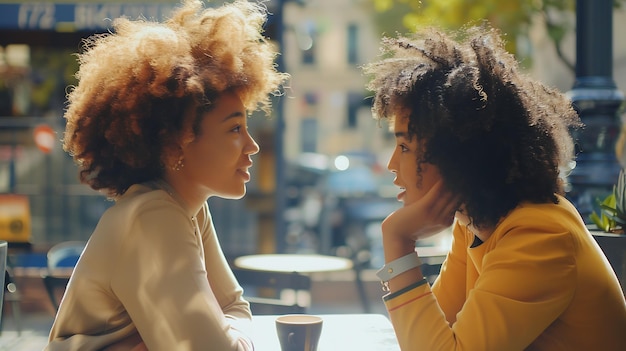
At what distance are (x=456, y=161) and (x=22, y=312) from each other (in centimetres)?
616

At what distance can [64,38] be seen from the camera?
7.30m

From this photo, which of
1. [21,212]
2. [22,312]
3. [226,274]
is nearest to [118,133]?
[226,274]

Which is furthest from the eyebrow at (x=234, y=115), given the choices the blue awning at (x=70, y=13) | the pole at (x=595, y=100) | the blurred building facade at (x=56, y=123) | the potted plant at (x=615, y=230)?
the blue awning at (x=70, y=13)

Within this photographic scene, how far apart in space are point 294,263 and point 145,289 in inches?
123

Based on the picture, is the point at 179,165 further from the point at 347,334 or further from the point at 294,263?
the point at 294,263

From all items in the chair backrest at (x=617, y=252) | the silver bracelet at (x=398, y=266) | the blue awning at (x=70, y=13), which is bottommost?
the chair backrest at (x=617, y=252)

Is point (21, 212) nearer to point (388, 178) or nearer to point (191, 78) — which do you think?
point (191, 78)

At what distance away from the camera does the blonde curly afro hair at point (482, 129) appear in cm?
179

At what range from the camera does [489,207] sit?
181cm

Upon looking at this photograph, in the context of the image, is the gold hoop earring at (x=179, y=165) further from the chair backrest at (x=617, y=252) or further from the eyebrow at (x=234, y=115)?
the chair backrest at (x=617, y=252)

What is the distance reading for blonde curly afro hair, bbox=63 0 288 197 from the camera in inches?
71.6

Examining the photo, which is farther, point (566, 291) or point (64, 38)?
point (64, 38)

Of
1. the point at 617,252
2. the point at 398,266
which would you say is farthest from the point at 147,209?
the point at 617,252

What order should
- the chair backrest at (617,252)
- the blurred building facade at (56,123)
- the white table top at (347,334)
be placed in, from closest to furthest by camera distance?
the white table top at (347,334) → the chair backrest at (617,252) → the blurred building facade at (56,123)
